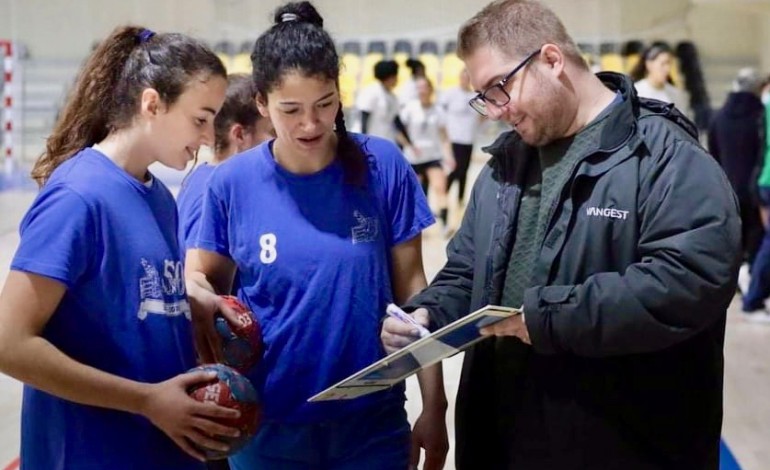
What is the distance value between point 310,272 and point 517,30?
2.26ft

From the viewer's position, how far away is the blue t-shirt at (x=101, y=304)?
200cm

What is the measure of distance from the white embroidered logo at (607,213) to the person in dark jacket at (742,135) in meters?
6.36

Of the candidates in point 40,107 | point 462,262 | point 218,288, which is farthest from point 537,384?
point 40,107

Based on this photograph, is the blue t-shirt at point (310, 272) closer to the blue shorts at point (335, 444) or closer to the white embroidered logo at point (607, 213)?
the blue shorts at point (335, 444)

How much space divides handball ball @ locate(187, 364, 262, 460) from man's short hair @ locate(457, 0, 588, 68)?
803 mm

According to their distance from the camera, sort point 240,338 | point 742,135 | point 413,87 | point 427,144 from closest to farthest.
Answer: point 240,338 → point 742,135 → point 427,144 → point 413,87

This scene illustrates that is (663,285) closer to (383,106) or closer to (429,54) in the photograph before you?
(383,106)

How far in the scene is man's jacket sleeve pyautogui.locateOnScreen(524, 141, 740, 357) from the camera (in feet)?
6.38

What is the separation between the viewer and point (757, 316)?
7.60 metres

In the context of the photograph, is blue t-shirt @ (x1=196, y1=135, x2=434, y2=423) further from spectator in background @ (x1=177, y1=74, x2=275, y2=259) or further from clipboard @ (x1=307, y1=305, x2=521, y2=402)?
spectator in background @ (x1=177, y1=74, x2=275, y2=259)

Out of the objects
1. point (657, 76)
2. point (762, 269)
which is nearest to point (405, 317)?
point (762, 269)

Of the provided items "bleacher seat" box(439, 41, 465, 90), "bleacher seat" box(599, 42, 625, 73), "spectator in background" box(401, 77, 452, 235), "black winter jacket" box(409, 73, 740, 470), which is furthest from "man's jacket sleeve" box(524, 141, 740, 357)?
"bleacher seat" box(439, 41, 465, 90)

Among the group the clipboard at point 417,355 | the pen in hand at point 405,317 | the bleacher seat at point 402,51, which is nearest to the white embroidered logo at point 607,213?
the clipboard at point 417,355

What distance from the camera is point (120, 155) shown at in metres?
2.19
